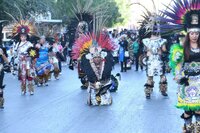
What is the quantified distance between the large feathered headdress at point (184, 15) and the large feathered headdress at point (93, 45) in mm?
4388

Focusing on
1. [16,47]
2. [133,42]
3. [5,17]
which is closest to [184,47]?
[16,47]

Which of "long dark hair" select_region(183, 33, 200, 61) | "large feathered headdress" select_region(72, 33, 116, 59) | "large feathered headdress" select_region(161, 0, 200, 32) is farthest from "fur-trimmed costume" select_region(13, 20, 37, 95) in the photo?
"long dark hair" select_region(183, 33, 200, 61)

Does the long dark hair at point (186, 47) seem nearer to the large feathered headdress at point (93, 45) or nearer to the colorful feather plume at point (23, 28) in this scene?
the large feathered headdress at point (93, 45)

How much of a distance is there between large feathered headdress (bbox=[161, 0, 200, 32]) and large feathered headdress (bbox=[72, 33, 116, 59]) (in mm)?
4388

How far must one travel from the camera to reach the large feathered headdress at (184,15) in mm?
7691

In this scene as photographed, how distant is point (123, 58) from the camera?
79.8 ft

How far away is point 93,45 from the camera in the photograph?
12.1m

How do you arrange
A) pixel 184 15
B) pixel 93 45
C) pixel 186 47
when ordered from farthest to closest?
pixel 93 45 < pixel 184 15 < pixel 186 47

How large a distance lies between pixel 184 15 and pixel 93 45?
15.1 ft

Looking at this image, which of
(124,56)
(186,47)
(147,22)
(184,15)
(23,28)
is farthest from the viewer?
(124,56)

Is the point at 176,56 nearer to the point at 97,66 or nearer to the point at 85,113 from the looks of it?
the point at 85,113

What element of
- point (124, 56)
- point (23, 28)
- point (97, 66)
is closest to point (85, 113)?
point (97, 66)

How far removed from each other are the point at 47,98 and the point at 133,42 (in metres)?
13.0

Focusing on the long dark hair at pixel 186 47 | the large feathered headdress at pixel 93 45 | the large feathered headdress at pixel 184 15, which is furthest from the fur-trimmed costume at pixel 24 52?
the long dark hair at pixel 186 47
